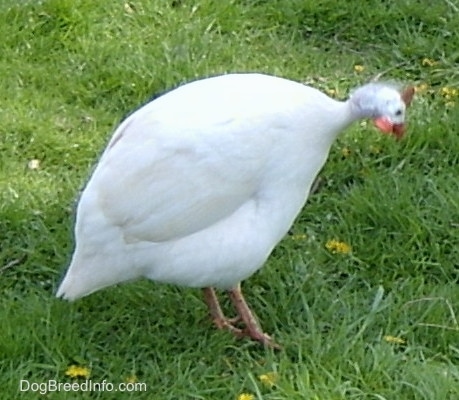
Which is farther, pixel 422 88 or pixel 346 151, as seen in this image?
pixel 422 88

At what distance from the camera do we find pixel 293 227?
420 centimetres

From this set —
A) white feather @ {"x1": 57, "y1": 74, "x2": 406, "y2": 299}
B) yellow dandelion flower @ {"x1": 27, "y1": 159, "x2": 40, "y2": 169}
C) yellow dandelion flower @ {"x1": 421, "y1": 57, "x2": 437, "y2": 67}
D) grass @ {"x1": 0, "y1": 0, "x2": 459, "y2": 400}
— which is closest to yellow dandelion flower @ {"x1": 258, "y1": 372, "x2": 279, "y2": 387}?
grass @ {"x1": 0, "y1": 0, "x2": 459, "y2": 400}

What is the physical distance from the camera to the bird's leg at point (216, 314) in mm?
3723

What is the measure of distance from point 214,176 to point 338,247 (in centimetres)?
85

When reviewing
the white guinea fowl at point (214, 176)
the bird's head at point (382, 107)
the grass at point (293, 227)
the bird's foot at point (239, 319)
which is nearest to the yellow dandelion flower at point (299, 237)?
the grass at point (293, 227)

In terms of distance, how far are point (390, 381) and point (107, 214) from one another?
2.87 feet

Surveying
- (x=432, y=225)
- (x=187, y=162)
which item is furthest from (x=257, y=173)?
(x=432, y=225)

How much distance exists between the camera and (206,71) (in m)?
5.11

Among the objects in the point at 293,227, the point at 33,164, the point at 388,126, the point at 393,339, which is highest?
the point at 388,126

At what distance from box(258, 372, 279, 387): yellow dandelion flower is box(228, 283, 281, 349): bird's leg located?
0.69 ft

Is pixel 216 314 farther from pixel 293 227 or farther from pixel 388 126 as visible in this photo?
pixel 388 126

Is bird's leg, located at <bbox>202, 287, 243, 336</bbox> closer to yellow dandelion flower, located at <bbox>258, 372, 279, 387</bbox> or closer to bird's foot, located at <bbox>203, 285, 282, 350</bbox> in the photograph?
bird's foot, located at <bbox>203, 285, 282, 350</bbox>

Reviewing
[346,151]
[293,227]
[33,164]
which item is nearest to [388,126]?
[293,227]

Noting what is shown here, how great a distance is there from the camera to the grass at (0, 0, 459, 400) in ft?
11.6
